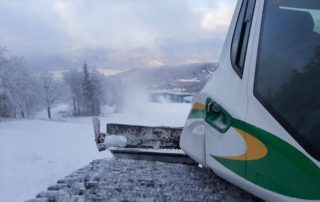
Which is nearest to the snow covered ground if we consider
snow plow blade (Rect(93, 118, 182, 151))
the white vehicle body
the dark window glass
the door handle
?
snow plow blade (Rect(93, 118, 182, 151))

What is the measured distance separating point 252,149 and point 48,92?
68.9m

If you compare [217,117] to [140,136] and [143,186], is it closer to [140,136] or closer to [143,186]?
[143,186]

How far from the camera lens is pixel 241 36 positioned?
237 cm

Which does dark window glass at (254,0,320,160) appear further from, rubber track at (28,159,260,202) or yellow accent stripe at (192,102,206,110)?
rubber track at (28,159,260,202)

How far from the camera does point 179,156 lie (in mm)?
3385

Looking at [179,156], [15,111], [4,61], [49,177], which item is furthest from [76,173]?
[15,111]

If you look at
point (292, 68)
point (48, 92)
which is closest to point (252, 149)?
point (292, 68)

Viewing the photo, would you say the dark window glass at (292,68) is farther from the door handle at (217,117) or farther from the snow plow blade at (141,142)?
the snow plow blade at (141,142)

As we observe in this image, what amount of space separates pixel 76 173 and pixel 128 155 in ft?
2.18

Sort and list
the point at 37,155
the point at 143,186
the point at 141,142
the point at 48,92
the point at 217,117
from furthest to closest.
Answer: the point at 48,92
the point at 37,155
the point at 141,142
the point at 143,186
the point at 217,117

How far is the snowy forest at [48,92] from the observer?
51875 millimetres

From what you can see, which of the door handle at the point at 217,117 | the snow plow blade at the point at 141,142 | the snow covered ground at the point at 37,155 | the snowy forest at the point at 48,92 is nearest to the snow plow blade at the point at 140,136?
the snow plow blade at the point at 141,142

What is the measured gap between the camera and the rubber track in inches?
93.4

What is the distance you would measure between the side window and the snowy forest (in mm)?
49947
